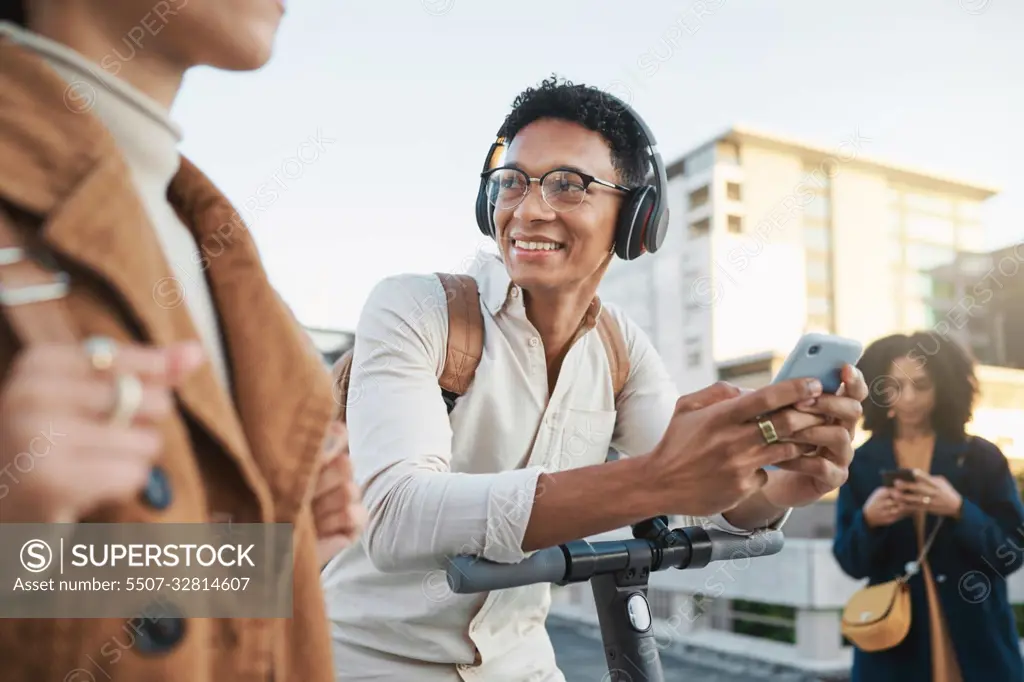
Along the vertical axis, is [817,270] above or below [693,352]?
above

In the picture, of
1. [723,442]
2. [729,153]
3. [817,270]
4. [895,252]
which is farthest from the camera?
[895,252]

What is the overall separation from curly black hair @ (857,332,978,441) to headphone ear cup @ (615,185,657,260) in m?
1.49

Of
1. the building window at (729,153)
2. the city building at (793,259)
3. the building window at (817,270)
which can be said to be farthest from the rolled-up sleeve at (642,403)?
the building window at (817,270)

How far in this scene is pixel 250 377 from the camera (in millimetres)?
748

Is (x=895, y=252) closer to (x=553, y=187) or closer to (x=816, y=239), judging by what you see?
(x=816, y=239)

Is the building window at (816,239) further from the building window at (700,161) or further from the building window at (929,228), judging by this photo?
the building window at (929,228)

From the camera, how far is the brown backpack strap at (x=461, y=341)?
4.88ft

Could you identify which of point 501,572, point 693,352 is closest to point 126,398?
point 501,572

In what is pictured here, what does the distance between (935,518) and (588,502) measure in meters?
1.92

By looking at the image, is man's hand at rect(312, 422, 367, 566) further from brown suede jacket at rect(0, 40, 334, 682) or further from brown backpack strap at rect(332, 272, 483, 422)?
brown backpack strap at rect(332, 272, 483, 422)

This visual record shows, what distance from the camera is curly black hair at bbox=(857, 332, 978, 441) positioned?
2809 mm

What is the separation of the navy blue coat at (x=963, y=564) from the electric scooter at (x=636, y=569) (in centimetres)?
140

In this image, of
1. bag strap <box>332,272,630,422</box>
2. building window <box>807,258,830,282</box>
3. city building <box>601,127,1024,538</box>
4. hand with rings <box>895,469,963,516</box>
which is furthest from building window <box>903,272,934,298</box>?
bag strap <box>332,272,630,422</box>

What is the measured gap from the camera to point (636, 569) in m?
1.42
